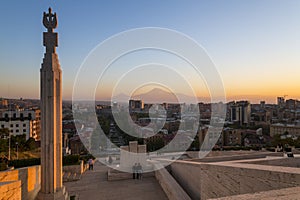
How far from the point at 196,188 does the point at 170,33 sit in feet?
19.1

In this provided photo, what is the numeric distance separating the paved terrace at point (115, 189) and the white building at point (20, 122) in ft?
104

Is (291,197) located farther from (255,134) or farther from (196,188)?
(255,134)

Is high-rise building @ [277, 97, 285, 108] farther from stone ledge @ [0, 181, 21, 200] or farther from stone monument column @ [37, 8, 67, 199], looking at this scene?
stone ledge @ [0, 181, 21, 200]

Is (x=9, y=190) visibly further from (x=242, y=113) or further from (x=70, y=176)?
(x=242, y=113)

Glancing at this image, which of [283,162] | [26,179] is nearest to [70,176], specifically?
[26,179]

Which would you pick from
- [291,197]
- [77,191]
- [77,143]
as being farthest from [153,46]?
[77,143]

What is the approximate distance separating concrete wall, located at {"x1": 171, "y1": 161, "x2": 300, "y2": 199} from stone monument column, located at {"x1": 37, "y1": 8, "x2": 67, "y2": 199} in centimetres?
310

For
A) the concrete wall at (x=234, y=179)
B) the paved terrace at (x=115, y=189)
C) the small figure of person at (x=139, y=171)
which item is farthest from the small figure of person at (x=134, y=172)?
the concrete wall at (x=234, y=179)

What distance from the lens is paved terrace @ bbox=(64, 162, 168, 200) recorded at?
20.4 ft

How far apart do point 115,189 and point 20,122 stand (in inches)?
1418

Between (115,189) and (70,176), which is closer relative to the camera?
(115,189)

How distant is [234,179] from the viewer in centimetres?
379

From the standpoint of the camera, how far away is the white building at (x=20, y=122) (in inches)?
1415

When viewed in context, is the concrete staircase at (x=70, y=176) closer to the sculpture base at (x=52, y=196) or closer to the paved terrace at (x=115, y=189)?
the paved terrace at (x=115, y=189)
